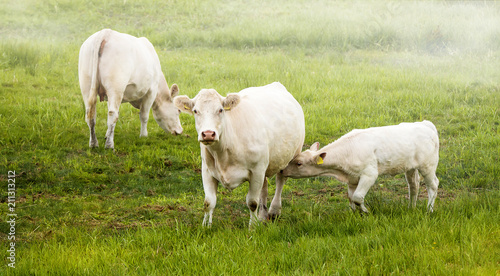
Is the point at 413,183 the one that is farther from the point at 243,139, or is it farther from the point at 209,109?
the point at 209,109

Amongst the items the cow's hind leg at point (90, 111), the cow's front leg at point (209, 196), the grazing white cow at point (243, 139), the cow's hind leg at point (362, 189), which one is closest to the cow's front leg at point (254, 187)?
the grazing white cow at point (243, 139)

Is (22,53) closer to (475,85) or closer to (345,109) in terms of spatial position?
(345,109)

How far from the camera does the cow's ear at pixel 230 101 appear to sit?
17.8ft

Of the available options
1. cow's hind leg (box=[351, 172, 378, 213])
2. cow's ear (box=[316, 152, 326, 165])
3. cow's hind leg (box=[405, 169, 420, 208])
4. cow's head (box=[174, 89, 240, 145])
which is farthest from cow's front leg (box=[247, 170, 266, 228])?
cow's hind leg (box=[405, 169, 420, 208])

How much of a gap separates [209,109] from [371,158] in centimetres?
228

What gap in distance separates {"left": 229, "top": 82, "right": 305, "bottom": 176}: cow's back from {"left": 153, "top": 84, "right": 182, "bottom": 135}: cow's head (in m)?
3.86

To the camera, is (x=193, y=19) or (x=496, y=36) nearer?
(x=496, y=36)

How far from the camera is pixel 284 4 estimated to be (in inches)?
858

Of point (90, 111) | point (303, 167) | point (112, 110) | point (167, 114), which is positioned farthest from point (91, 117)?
point (303, 167)

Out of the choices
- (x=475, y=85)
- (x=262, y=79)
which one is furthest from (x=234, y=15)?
(x=475, y=85)

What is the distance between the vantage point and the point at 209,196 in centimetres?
567

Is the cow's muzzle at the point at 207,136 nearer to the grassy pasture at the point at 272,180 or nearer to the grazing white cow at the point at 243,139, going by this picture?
the grazing white cow at the point at 243,139

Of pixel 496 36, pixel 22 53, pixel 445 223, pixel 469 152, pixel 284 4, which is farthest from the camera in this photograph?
pixel 284 4

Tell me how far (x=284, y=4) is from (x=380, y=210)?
17.1 m
